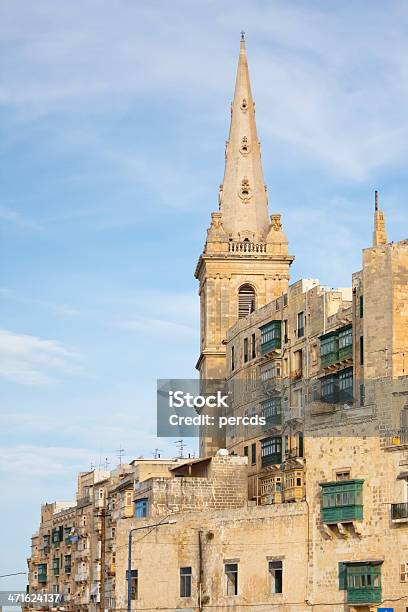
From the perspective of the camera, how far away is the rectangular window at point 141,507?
7269cm

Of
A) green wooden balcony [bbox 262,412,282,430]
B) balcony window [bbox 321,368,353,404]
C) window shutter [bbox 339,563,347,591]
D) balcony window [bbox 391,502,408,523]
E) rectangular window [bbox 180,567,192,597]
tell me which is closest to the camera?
balcony window [bbox 391,502,408,523]

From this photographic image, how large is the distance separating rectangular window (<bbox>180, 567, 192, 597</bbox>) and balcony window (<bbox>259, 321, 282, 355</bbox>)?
1740cm

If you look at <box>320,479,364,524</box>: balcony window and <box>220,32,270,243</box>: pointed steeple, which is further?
<box>220,32,270,243</box>: pointed steeple

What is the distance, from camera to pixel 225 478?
7238cm

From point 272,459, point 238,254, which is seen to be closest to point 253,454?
point 272,459

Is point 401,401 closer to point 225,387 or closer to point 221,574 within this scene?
point 221,574

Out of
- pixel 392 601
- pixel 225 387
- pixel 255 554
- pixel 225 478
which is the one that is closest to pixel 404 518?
pixel 392 601

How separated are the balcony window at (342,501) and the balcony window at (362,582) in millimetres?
1930

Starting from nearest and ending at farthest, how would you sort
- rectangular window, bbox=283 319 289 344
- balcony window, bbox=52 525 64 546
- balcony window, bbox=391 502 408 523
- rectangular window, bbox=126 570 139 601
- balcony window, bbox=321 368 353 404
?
balcony window, bbox=391 502 408 523, rectangular window, bbox=126 570 139 601, balcony window, bbox=321 368 353 404, rectangular window, bbox=283 319 289 344, balcony window, bbox=52 525 64 546

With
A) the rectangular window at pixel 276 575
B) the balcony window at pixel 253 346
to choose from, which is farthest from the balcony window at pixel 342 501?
the balcony window at pixel 253 346

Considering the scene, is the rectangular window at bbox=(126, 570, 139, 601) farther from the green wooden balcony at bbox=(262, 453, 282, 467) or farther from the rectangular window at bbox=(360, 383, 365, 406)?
the rectangular window at bbox=(360, 383, 365, 406)

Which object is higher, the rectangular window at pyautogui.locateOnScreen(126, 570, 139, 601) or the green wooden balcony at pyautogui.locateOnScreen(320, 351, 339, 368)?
the green wooden balcony at pyautogui.locateOnScreen(320, 351, 339, 368)

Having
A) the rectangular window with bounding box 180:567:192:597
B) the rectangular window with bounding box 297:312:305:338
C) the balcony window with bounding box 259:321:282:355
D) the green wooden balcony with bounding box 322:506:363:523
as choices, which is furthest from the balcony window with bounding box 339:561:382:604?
the balcony window with bounding box 259:321:282:355

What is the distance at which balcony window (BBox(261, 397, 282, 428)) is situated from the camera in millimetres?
76125
